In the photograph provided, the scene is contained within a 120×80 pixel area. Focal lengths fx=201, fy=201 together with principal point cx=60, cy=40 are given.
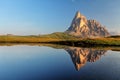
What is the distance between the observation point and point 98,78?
1209 inches

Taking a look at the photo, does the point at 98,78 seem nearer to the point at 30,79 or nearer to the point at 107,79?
the point at 107,79

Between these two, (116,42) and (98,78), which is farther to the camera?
(116,42)

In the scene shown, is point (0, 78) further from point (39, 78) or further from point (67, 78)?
point (67, 78)

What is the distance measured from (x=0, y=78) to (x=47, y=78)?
7.05 meters

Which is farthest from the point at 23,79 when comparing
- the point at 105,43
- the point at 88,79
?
the point at 105,43

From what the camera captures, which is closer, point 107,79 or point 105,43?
point 107,79

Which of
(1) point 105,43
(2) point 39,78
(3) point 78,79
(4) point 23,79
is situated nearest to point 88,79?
(3) point 78,79

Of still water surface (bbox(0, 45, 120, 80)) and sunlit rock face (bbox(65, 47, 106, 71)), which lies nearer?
still water surface (bbox(0, 45, 120, 80))

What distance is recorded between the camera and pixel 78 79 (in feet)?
98.0

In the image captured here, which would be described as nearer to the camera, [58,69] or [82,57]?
[58,69]

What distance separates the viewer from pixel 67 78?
30547 millimetres

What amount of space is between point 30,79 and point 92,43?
105 metres

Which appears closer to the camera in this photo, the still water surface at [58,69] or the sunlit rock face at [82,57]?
the still water surface at [58,69]

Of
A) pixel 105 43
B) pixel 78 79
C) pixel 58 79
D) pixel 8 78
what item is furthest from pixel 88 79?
pixel 105 43
